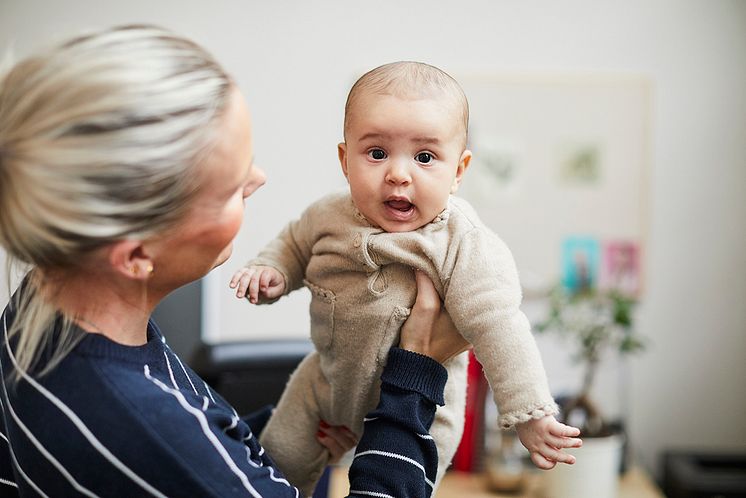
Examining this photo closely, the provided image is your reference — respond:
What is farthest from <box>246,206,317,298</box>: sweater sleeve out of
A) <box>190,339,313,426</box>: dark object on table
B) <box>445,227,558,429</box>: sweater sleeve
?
<box>190,339,313,426</box>: dark object on table

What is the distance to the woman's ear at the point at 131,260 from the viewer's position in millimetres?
760

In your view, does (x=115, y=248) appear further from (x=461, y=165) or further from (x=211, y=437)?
(x=461, y=165)

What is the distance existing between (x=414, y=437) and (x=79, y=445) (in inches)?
14.3

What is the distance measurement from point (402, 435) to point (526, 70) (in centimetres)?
203

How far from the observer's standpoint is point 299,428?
1.09 m

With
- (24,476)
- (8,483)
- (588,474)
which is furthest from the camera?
(588,474)

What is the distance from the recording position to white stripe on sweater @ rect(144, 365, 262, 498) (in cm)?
78

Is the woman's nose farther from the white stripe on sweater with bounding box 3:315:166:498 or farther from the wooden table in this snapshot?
the wooden table

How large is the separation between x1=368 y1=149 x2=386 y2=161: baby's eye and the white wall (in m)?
1.73

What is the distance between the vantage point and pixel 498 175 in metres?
2.71

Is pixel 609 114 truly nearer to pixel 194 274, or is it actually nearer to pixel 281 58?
pixel 281 58

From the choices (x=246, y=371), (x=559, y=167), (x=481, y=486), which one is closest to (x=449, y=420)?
(x=246, y=371)

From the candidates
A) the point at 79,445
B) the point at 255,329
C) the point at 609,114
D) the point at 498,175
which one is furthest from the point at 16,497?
the point at 609,114

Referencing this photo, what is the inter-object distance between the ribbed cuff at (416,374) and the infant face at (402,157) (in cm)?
16
